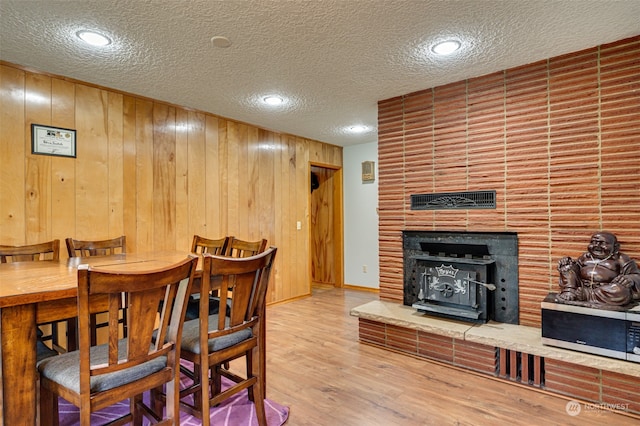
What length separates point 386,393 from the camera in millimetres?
2320

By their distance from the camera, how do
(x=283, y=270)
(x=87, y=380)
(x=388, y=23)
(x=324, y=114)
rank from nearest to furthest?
(x=87, y=380) → (x=388, y=23) → (x=324, y=114) → (x=283, y=270)

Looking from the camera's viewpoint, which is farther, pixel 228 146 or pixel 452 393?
pixel 228 146

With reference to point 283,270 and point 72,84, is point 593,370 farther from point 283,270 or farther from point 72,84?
point 72,84

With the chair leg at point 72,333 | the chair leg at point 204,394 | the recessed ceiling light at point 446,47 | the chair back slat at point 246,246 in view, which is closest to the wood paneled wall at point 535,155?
the recessed ceiling light at point 446,47

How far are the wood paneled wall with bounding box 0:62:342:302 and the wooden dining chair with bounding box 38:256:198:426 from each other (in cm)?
190

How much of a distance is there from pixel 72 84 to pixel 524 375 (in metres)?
4.15

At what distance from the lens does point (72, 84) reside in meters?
2.93

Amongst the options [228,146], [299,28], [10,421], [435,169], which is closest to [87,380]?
[10,421]

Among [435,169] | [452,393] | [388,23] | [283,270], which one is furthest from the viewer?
[283,270]

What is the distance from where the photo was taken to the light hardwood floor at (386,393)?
2021 millimetres

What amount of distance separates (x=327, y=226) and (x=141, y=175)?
3.29m

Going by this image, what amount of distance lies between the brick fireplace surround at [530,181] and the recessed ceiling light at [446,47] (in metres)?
0.64

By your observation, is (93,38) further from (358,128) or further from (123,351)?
(358,128)

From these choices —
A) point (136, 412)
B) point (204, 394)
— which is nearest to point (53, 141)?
point (136, 412)
